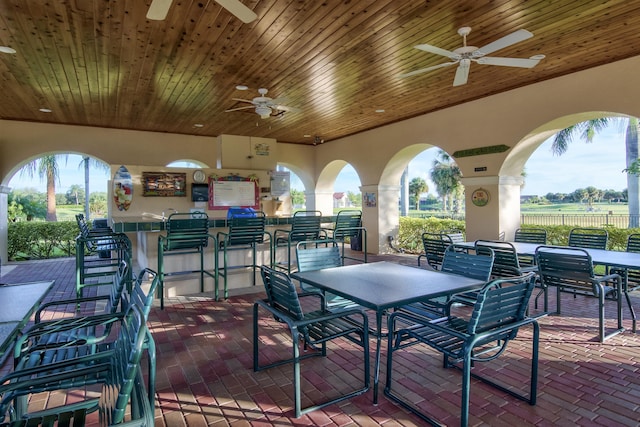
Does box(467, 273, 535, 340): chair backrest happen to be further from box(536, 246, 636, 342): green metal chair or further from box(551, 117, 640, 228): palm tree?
box(551, 117, 640, 228): palm tree

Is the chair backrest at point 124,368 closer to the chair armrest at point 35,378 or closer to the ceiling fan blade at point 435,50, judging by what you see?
the chair armrest at point 35,378

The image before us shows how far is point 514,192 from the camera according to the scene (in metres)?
6.23

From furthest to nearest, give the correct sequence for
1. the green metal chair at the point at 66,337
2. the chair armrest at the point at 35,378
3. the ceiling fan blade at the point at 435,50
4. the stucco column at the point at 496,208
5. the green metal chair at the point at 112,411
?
1. the stucco column at the point at 496,208
2. the ceiling fan blade at the point at 435,50
3. the green metal chair at the point at 66,337
4. the chair armrest at the point at 35,378
5. the green metal chair at the point at 112,411

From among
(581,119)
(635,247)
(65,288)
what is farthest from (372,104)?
(65,288)

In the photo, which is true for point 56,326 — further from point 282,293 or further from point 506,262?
point 506,262

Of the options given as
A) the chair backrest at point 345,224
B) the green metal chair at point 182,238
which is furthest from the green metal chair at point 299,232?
the green metal chair at point 182,238

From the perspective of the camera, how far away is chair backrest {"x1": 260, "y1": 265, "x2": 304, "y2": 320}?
211cm

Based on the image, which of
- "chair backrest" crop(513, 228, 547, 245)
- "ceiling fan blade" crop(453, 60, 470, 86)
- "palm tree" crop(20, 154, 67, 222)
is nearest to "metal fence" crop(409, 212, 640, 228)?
"chair backrest" crop(513, 228, 547, 245)

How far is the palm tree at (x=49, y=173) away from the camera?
→ 1369 centimetres

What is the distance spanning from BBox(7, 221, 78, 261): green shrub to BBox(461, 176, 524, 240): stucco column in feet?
29.3

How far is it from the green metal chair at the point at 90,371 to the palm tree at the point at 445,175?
24.9 meters

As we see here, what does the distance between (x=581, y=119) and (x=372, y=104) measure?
3.22 meters

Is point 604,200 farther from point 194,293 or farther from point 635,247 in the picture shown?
point 194,293

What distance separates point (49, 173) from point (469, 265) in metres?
16.2
